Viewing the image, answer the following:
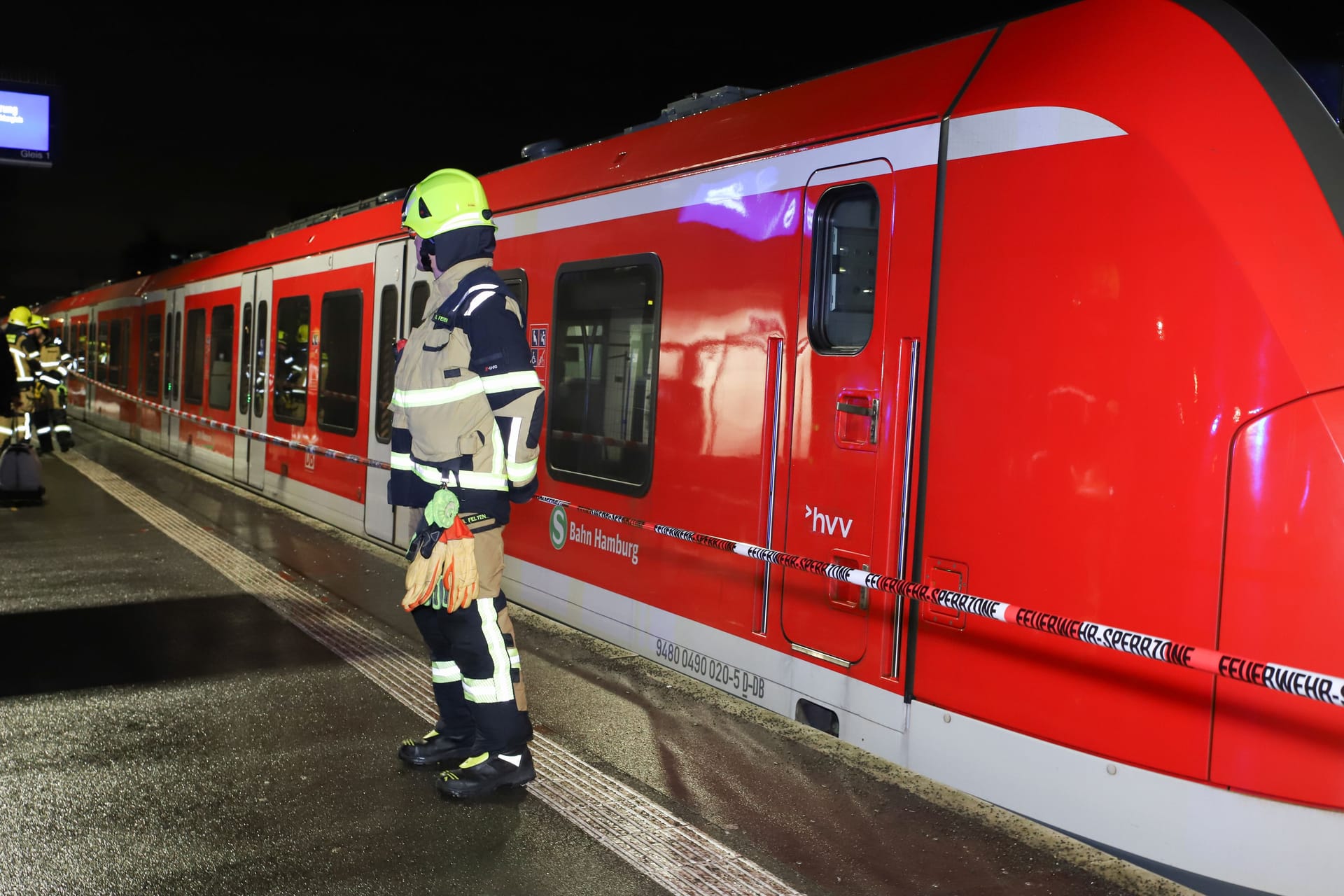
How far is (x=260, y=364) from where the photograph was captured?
40.7 ft

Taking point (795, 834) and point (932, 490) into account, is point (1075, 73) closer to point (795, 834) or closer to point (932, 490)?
point (932, 490)

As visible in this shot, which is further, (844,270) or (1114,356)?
(844,270)

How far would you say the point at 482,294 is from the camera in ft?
13.0

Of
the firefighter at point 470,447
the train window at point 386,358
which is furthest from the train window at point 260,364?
the firefighter at point 470,447

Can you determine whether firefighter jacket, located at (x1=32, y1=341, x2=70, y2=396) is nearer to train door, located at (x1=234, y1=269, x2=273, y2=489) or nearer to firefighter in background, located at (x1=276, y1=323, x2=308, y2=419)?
train door, located at (x1=234, y1=269, x2=273, y2=489)

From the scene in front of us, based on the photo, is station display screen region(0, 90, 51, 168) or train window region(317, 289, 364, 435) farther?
station display screen region(0, 90, 51, 168)

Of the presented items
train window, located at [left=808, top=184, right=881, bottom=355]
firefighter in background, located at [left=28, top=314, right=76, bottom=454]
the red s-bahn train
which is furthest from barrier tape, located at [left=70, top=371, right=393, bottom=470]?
train window, located at [left=808, top=184, right=881, bottom=355]

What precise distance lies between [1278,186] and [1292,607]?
115 cm

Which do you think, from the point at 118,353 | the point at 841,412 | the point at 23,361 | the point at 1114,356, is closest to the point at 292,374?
the point at 23,361

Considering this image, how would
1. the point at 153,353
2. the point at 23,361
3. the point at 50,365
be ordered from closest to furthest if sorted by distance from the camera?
the point at 23,361
the point at 50,365
the point at 153,353

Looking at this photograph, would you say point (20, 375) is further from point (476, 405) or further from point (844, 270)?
point (844, 270)

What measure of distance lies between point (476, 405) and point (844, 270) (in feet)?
4.92

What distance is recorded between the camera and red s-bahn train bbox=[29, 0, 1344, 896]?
121 inches

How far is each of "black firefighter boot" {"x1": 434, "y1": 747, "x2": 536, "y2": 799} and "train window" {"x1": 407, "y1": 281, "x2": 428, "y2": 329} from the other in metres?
4.71
